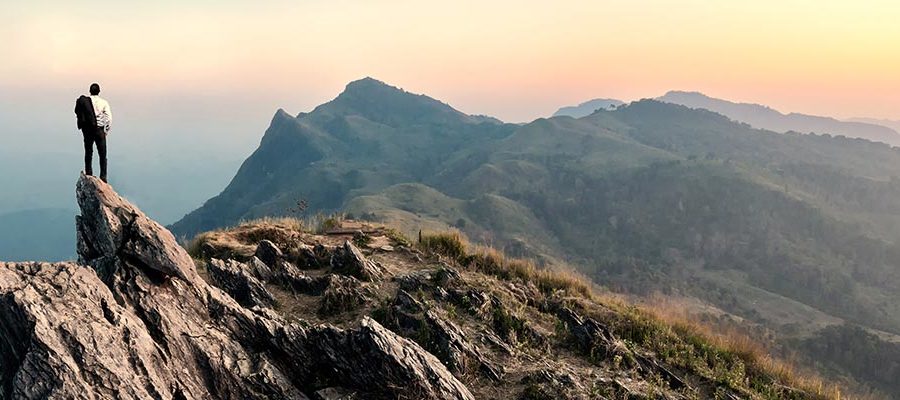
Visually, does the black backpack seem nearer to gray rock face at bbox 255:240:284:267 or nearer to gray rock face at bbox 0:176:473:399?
gray rock face at bbox 0:176:473:399

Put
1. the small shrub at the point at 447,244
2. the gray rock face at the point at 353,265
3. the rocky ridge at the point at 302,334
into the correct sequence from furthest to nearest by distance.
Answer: the small shrub at the point at 447,244 < the gray rock face at the point at 353,265 < the rocky ridge at the point at 302,334

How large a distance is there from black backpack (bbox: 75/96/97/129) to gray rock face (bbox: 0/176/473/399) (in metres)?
2.65

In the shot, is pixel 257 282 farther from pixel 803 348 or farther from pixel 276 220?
pixel 803 348

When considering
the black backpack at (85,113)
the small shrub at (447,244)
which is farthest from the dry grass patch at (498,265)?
the black backpack at (85,113)

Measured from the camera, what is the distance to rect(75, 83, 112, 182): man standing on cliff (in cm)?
1455

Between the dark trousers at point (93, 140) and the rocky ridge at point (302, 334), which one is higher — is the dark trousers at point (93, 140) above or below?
above

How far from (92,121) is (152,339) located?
8.45m

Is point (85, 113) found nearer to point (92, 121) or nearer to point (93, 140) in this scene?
point (92, 121)

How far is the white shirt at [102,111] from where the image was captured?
1477 centimetres

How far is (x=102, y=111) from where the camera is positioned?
14914 mm

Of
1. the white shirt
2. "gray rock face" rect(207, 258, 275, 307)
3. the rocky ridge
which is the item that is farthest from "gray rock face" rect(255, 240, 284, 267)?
the white shirt

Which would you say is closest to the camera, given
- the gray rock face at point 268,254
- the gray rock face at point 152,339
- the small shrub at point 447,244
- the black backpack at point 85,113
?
the gray rock face at point 152,339

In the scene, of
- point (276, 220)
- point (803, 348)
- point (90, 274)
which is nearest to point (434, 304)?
point (90, 274)

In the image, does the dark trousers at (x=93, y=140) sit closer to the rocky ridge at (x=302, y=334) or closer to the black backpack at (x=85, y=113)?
the black backpack at (x=85, y=113)
